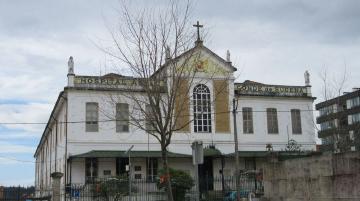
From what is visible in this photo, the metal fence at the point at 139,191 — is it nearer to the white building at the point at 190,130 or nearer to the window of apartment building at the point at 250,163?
the white building at the point at 190,130

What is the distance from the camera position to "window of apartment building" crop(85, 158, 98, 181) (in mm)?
34900

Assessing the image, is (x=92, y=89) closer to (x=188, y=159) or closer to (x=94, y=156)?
(x=94, y=156)

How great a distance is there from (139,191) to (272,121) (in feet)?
50.3

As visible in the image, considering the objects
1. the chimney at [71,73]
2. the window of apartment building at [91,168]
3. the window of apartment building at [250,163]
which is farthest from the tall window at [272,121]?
the chimney at [71,73]

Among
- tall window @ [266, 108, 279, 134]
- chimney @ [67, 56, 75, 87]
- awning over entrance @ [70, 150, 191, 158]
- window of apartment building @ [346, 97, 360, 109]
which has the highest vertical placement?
window of apartment building @ [346, 97, 360, 109]

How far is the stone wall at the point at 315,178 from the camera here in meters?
14.8

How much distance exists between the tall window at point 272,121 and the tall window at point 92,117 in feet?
45.0

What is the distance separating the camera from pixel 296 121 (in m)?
41.2

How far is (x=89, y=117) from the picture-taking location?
1391 inches

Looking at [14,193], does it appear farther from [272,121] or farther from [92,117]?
[272,121]

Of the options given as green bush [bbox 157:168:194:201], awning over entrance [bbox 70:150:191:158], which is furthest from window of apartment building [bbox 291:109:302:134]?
green bush [bbox 157:168:194:201]


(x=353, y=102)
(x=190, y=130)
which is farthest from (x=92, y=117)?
(x=353, y=102)

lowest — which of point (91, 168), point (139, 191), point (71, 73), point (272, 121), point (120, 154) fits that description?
point (139, 191)

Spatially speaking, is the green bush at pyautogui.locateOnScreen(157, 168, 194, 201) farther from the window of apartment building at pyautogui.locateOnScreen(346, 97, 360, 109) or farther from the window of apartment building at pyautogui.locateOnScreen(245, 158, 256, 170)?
the window of apartment building at pyautogui.locateOnScreen(346, 97, 360, 109)
